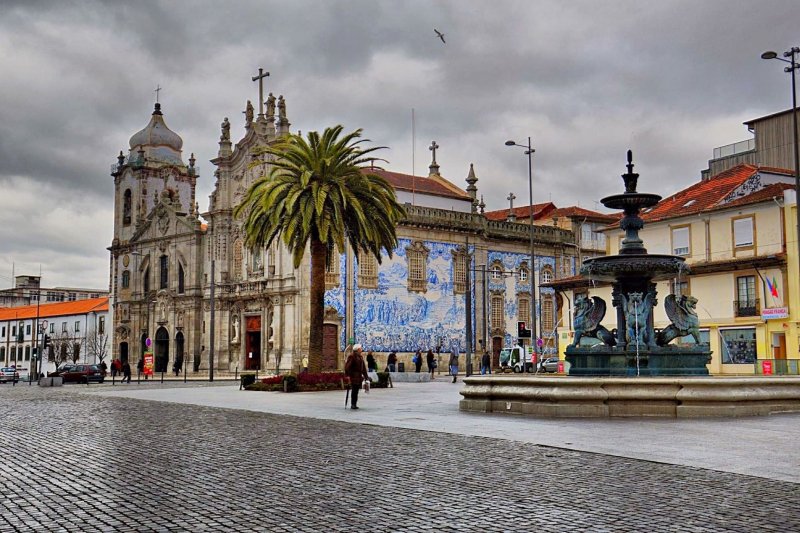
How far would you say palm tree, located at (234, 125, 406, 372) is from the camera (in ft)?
101

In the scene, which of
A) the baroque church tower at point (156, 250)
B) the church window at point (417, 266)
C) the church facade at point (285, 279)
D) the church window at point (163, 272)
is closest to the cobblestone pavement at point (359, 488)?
the church facade at point (285, 279)

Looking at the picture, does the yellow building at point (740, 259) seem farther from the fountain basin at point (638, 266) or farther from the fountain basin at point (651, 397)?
the fountain basin at point (651, 397)

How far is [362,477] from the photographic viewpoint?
953cm

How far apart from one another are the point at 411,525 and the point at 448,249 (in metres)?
49.3

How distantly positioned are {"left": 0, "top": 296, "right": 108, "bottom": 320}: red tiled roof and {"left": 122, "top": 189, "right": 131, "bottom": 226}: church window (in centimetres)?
971

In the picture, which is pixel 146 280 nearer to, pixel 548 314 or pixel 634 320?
pixel 548 314

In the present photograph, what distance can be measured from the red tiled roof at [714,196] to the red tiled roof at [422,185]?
17759mm

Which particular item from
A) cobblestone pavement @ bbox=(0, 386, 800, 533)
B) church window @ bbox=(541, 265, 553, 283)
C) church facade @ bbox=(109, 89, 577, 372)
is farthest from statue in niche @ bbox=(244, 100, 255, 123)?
cobblestone pavement @ bbox=(0, 386, 800, 533)

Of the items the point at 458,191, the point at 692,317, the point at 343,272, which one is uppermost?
the point at 458,191

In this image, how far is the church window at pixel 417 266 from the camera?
53875 millimetres

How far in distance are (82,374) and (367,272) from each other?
17015mm

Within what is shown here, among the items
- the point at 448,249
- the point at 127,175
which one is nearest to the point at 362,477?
the point at 448,249

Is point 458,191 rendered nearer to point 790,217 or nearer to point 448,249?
point 448,249

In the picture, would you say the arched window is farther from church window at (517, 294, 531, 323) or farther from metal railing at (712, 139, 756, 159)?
metal railing at (712, 139, 756, 159)
